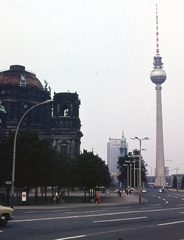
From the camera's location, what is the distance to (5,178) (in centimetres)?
5294

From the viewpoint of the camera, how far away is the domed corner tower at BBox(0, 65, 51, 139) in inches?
5315

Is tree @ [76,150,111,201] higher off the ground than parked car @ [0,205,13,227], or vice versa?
tree @ [76,150,111,201]

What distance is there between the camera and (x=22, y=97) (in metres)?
135

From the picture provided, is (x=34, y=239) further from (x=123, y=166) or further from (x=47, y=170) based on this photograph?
(x=123, y=166)

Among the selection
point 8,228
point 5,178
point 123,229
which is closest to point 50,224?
point 8,228

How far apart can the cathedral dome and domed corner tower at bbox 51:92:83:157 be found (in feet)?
38.1

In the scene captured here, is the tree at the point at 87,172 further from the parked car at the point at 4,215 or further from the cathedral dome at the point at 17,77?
the cathedral dome at the point at 17,77

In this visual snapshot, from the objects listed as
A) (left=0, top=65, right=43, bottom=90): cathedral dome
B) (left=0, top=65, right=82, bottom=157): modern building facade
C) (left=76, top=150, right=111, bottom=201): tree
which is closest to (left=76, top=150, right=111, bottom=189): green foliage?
(left=76, top=150, right=111, bottom=201): tree

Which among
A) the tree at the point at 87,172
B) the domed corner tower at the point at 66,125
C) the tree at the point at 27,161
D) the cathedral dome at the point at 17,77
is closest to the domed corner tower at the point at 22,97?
the cathedral dome at the point at 17,77

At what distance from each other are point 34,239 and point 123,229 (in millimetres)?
6101

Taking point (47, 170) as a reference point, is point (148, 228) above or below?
below

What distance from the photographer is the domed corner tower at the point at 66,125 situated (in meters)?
135

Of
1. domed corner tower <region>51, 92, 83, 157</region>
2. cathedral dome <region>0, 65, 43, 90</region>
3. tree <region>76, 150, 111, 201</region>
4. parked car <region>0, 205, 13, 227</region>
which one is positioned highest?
cathedral dome <region>0, 65, 43, 90</region>

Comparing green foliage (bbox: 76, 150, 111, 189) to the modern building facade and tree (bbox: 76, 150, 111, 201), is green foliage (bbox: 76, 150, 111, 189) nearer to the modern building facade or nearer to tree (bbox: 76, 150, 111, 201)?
tree (bbox: 76, 150, 111, 201)
